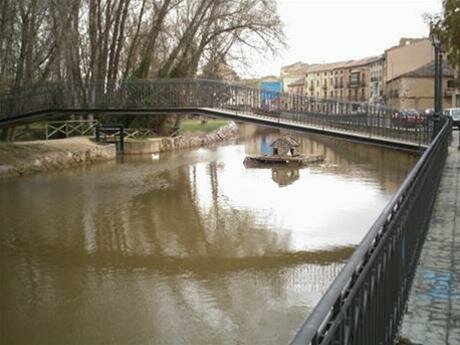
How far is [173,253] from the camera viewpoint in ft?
40.2

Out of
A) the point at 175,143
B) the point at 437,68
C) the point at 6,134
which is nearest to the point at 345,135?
the point at 437,68

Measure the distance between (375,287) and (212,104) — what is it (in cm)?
1995

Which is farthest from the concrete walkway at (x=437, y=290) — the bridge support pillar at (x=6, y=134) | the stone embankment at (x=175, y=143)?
the stone embankment at (x=175, y=143)

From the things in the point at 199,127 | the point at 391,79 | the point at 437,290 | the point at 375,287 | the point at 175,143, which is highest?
the point at 391,79

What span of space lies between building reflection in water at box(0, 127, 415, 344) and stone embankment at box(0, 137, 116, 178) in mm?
1572

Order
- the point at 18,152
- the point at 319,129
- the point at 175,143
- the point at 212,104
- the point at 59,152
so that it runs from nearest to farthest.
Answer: the point at 319,129
the point at 212,104
the point at 18,152
the point at 59,152
the point at 175,143

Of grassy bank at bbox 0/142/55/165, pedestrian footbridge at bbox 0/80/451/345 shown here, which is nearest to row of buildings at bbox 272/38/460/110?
pedestrian footbridge at bbox 0/80/451/345

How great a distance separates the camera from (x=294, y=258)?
11.8 metres

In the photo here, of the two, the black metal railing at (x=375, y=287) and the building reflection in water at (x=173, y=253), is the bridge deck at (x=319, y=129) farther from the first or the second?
the black metal railing at (x=375, y=287)

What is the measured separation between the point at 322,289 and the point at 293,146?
22.0 metres

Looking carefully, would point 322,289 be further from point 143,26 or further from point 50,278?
point 143,26

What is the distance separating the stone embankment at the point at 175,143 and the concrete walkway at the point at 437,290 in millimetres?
27138

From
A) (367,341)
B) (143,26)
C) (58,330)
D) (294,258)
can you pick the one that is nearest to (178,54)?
(143,26)

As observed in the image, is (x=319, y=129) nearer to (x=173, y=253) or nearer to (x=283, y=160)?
(x=283, y=160)
